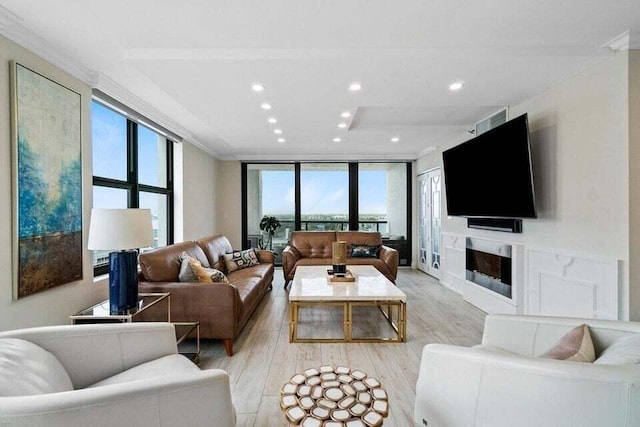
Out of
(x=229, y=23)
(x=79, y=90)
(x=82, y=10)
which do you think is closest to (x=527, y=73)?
(x=229, y=23)

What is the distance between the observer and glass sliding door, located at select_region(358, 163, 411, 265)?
7.01m

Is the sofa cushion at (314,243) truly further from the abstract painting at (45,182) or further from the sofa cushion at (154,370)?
the sofa cushion at (154,370)

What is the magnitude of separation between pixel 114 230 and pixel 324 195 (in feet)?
16.7

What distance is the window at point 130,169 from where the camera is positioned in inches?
125

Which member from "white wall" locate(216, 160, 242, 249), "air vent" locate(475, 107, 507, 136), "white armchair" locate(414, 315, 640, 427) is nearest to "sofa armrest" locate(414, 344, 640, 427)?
"white armchair" locate(414, 315, 640, 427)

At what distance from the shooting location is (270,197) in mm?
7016

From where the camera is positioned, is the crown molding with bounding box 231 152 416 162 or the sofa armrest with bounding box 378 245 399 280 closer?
the sofa armrest with bounding box 378 245 399 280

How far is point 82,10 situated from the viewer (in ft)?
6.29

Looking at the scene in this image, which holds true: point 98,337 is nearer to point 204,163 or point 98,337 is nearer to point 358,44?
point 358,44

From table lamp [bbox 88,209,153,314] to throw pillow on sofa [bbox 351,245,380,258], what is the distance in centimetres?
367

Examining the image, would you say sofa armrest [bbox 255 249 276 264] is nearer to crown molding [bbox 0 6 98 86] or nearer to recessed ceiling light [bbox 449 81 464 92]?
crown molding [bbox 0 6 98 86]

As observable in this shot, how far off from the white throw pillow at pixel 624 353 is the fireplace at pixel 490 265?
2323 millimetres

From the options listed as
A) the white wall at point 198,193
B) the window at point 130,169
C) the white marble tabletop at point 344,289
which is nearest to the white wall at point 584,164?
the white marble tabletop at point 344,289

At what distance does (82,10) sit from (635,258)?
160 inches
